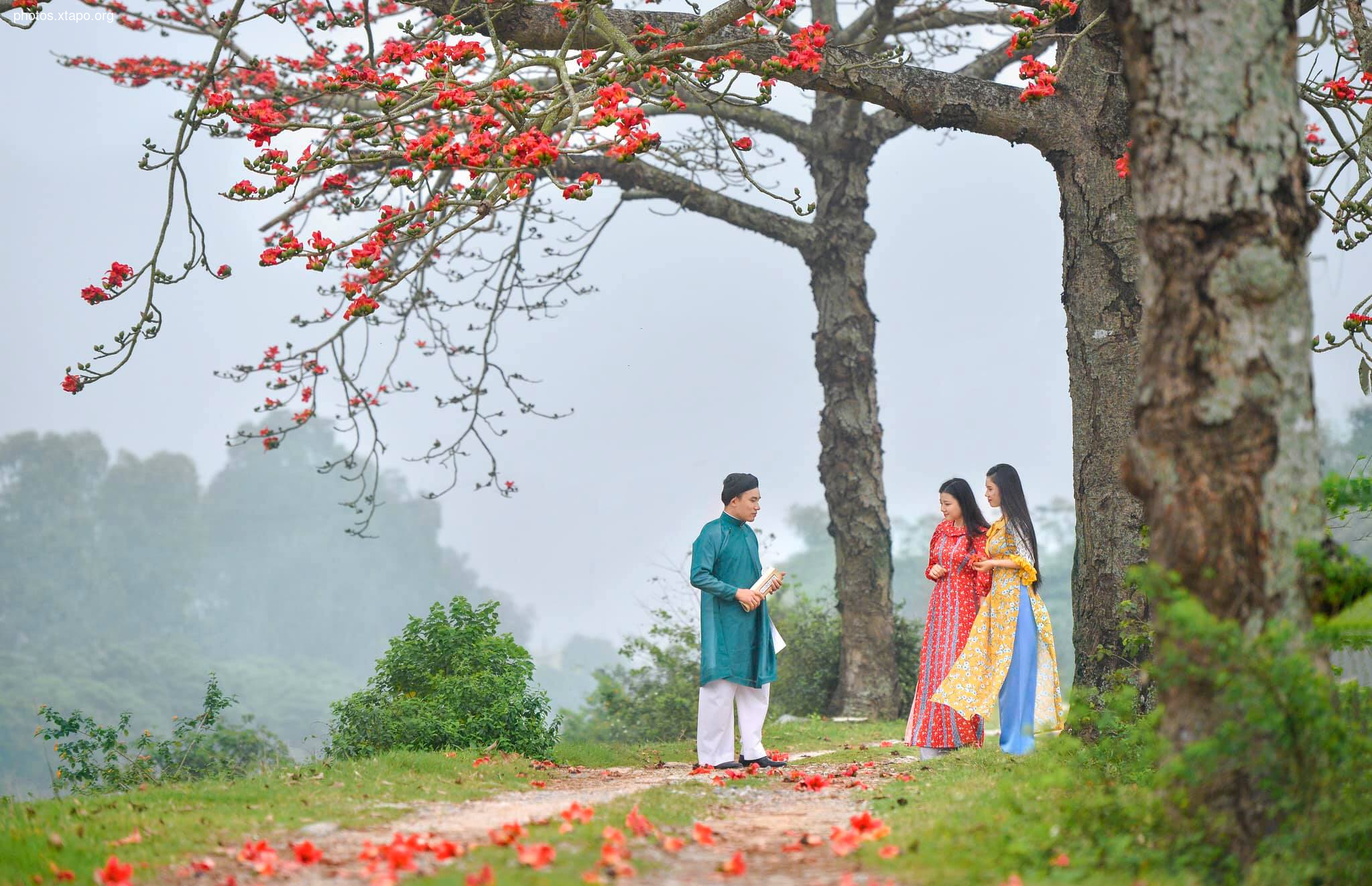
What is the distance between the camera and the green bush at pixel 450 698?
8.18 m

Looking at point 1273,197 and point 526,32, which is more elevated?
point 526,32

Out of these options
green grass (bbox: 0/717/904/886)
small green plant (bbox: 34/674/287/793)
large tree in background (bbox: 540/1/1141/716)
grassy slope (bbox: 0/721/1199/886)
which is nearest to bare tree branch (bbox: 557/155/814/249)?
large tree in background (bbox: 540/1/1141/716)

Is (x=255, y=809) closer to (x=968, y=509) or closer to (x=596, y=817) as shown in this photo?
(x=596, y=817)

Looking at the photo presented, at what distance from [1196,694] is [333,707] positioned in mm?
6136

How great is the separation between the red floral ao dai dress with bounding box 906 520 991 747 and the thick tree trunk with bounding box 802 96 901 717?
14.5 ft

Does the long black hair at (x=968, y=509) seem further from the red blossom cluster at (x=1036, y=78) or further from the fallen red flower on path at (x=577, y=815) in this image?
the fallen red flower on path at (x=577, y=815)

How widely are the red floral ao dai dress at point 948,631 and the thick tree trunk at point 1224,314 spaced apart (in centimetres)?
419

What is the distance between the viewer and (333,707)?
27.7 feet

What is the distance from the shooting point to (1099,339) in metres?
8.27

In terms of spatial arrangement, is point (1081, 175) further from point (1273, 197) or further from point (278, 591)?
point (278, 591)

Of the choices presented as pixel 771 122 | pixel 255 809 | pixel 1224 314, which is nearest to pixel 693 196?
pixel 771 122

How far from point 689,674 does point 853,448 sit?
11.5ft

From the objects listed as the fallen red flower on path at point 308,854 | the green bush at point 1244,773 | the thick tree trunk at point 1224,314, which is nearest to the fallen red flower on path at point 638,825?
the fallen red flower on path at point 308,854

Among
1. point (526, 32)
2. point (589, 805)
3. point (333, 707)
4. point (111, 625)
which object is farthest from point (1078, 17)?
point (111, 625)
